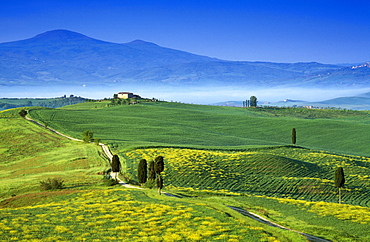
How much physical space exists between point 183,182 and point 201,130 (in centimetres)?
6277

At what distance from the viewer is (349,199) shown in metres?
57.9

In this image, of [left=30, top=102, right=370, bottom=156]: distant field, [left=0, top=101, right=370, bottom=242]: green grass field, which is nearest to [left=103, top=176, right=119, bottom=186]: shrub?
[left=0, top=101, right=370, bottom=242]: green grass field

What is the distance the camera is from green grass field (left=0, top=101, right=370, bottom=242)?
111ft

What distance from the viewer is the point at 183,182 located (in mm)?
62875

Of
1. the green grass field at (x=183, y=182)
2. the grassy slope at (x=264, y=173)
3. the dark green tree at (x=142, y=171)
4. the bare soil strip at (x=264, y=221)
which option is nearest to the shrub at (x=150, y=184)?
the dark green tree at (x=142, y=171)

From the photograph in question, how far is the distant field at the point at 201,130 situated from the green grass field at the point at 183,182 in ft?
1.08

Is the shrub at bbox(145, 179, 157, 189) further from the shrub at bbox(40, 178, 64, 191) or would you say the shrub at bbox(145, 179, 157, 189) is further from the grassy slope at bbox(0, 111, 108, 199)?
the shrub at bbox(40, 178, 64, 191)

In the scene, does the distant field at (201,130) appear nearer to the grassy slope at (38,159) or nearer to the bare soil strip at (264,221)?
the grassy slope at (38,159)

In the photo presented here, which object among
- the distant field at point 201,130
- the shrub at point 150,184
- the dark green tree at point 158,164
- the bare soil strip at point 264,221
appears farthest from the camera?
the distant field at point 201,130

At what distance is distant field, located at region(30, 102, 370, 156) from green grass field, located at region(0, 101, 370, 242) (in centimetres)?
33

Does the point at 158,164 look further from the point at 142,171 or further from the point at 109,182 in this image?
the point at 109,182

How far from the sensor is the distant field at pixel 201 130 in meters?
103

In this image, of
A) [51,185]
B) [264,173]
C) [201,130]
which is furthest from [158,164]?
[201,130]

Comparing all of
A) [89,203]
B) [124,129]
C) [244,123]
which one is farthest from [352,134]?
[89,203]
